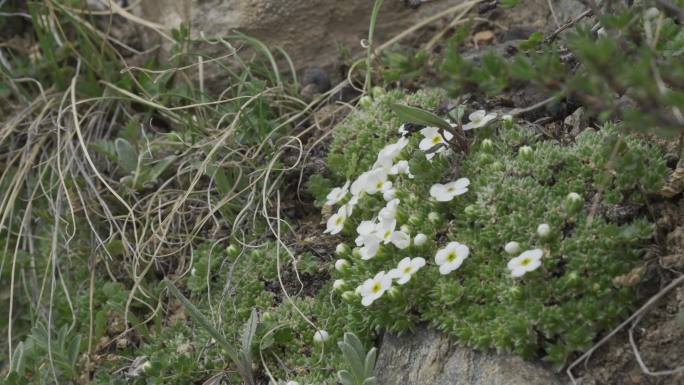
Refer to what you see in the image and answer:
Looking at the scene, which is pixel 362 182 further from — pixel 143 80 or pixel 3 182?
pixel 3 182

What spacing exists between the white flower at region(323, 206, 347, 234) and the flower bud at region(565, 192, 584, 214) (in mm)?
914

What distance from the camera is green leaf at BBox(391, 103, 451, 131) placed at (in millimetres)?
3219

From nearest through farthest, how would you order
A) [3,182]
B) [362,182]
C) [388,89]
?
[362,182] < [388,89] < [3,182]

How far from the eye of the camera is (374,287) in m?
3.04

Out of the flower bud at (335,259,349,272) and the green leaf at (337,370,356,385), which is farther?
the flower bud at (335,259,349,272)

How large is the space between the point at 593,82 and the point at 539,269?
73 cm

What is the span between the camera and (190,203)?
416 centimetres

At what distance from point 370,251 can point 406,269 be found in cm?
21

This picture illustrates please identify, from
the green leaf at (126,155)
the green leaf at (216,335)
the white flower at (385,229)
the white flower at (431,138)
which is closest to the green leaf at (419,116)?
the white flower at (431,138)

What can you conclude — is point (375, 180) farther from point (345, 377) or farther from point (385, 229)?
point (345, 377)

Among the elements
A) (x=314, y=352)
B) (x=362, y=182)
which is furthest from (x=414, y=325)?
(x=362, y=182)

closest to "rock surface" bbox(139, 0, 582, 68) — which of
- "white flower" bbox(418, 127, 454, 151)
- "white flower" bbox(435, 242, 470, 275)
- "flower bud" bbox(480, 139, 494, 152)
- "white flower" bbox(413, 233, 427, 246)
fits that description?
"white flower" bbox(418, 127, 454, 151)

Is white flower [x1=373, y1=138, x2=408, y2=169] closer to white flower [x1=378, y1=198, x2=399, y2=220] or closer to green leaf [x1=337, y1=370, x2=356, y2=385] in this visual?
white flower [x1=378, y1=198, x2=399, y2=220]

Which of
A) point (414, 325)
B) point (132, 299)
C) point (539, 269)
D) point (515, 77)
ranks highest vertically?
point (515, 77)
